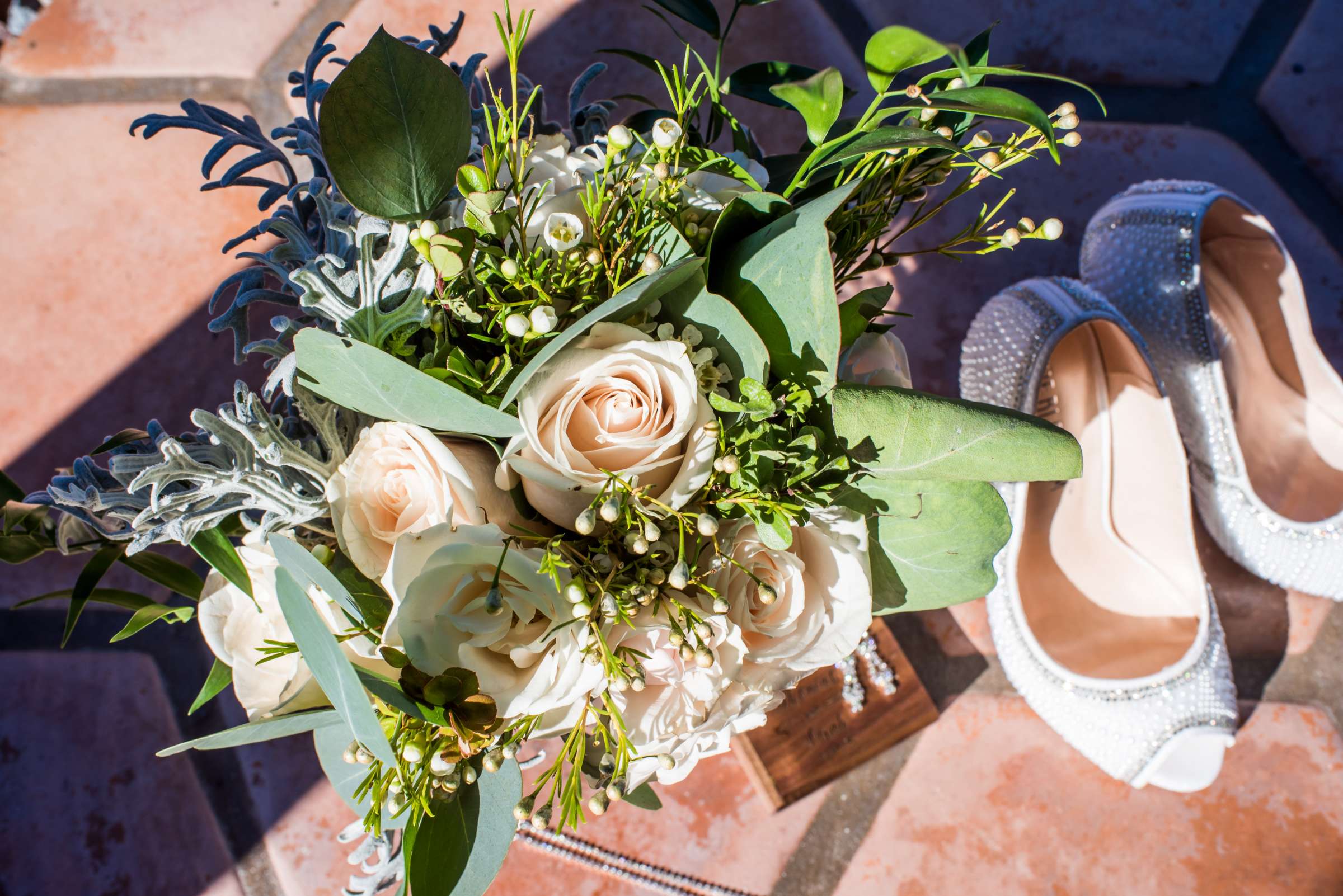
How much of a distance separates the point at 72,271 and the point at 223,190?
0.15 metres

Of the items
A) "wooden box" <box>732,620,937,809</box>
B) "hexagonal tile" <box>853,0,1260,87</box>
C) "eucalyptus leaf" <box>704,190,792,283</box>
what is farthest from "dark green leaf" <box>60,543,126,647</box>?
"hexagonal tile" <box>853,0,1260,87</box>

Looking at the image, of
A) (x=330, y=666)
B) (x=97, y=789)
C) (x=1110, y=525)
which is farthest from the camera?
(x=1110, y=525)

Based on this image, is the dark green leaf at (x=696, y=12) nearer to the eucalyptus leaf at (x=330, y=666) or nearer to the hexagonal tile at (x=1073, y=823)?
the eucalyptus leaf at (x=330, y=666)

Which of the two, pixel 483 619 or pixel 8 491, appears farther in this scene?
pixel 8 491

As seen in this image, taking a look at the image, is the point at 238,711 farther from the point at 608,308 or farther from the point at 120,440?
the point at 608,308

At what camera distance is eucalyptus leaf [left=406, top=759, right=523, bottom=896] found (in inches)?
14.2

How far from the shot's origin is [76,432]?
0.73 meters

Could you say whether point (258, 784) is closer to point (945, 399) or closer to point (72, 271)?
point (72, 271)

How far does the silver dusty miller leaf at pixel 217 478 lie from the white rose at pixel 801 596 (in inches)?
7.9

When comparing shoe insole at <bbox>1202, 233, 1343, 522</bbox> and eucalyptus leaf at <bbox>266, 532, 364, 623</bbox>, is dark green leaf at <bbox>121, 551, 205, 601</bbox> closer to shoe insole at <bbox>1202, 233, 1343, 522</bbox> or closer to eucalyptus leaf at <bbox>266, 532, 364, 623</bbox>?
eucalyptus leaf at <bbox>266, 532, 364, 623</bbox>

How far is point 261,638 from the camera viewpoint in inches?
15.9

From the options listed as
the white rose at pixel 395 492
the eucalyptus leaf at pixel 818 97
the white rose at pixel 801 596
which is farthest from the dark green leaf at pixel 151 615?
the eucalyptus leaf at pixel 818 97

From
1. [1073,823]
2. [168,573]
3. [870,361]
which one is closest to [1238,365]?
[1073,823]

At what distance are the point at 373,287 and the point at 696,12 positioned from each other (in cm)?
23
